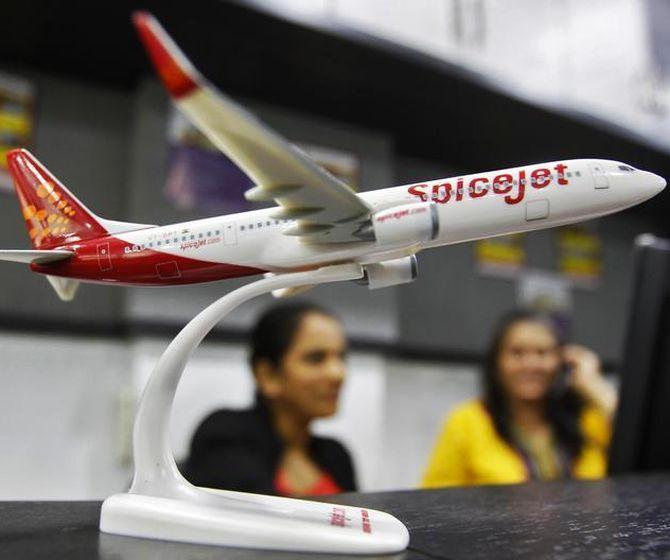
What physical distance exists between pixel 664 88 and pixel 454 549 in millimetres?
1757

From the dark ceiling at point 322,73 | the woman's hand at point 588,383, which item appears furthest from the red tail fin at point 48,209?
the woman's hand at point 588,383

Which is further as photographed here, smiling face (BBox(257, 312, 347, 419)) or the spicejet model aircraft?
smiling face (BBox(257, 312, 347, 419))

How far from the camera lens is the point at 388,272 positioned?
18.4 inches

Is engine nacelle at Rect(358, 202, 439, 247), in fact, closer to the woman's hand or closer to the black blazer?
the black blazer

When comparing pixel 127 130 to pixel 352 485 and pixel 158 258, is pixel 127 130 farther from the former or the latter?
pixel 158 258

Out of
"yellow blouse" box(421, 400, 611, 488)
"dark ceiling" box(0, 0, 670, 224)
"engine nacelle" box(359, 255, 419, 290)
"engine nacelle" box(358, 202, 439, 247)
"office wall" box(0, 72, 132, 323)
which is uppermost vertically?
"dark ceiling" box(0, 0, 670, 224)

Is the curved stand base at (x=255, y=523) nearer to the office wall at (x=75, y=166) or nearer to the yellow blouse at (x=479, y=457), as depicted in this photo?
the yellow blouse at (x=479, y=457)

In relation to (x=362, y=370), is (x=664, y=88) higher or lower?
higher

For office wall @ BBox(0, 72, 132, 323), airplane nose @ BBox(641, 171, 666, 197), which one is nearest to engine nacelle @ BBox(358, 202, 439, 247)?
airplane nose @ BBox(641, 171, 666, 197)

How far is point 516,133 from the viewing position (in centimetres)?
159

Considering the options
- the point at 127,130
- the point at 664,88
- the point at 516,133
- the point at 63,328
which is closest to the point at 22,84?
the point at 127,130

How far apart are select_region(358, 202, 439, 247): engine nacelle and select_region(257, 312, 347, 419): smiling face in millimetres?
578

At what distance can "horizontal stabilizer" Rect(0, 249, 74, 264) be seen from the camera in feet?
1.43

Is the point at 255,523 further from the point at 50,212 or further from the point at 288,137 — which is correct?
the point at 288,137
